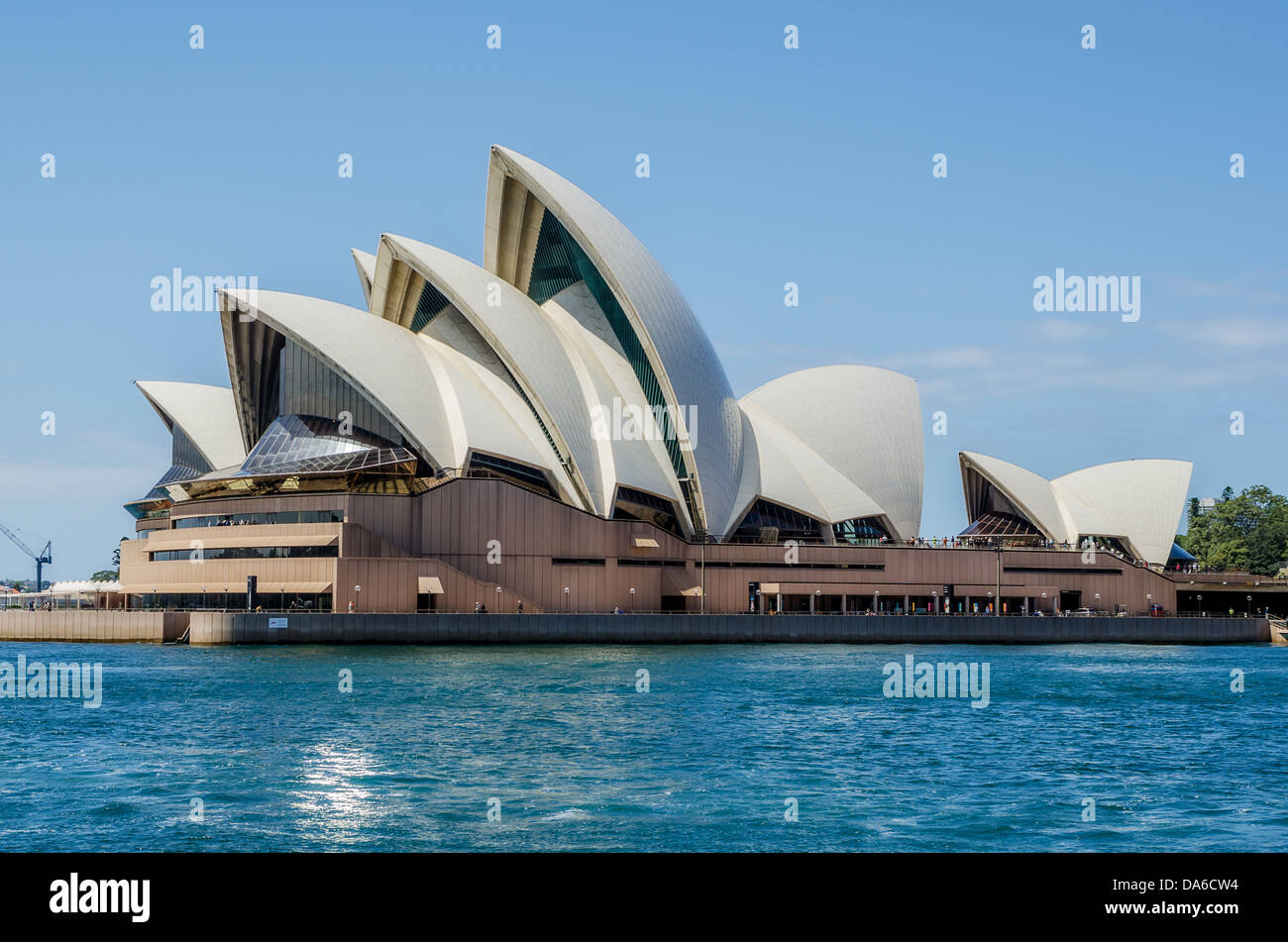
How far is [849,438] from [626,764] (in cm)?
5747

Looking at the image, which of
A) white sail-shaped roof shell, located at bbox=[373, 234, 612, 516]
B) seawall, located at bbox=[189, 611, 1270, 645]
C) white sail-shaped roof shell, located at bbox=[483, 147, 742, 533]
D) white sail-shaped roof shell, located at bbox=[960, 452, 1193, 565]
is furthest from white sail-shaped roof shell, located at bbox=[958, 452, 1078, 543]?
white sail-shaped roof shell, located at bbox=[373, 234, 612, 516]

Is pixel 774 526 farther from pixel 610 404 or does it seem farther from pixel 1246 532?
pixel 1246 532

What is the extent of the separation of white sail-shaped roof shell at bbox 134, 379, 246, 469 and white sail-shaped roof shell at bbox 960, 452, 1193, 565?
155 ft

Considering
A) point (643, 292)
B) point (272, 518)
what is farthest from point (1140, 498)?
point (272, 518)

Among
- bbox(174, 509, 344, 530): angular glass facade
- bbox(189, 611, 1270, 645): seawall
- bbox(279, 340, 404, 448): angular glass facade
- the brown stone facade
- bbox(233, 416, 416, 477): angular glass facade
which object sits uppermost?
bbox(279, 340, 404, 448): angular glass facade

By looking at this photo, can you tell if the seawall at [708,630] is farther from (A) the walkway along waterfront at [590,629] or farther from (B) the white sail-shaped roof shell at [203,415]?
(B) the white sail-shaped roof shell at [203,415]

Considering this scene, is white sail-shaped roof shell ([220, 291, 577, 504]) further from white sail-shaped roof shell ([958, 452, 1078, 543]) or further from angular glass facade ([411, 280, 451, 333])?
white sail-shaped roof shell ([958, 452, 1078, 543])

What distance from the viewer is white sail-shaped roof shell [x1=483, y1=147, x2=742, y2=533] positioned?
6241 centimetres

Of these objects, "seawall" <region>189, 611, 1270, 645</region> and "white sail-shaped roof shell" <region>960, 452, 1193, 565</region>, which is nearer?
"seawall" <region>189, 611, 1270, 645</region>

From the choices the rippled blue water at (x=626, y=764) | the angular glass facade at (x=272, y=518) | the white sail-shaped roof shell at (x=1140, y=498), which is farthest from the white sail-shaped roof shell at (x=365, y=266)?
the white sail-shaped roof shell at (x=1140, y=498)

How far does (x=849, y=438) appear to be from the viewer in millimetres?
76750

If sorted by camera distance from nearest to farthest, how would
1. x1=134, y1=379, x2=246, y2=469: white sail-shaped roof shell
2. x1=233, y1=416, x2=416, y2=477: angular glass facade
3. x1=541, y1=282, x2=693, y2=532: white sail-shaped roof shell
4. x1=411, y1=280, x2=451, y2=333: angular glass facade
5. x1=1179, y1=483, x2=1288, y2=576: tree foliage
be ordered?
x1=233, y1=416, x2=416, y2=477: angular glass facade
x1=541, y1=282, x2=693, y2=532: white sail-shaped roof shell
x1=411, y1=280, x2=451, y2=333: angular glass facade
x1=134, y1=379, x2=246, y2=469: white sail-shaped roof shell
x1=1179, y1=483, x2=1288, y2=576: tree foliage
